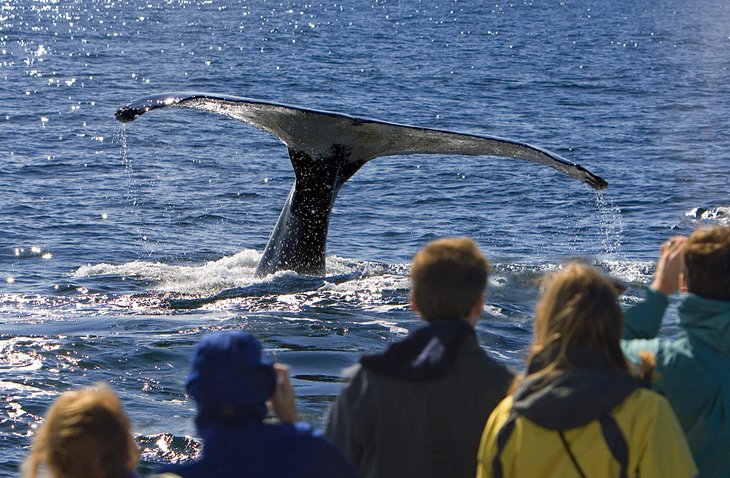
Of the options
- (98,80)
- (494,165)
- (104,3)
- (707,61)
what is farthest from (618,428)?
(104,3)

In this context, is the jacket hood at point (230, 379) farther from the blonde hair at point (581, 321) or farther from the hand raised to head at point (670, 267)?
the hand raised to head at point (670, 267)

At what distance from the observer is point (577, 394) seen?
3.22 meters

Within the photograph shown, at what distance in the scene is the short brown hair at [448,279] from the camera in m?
3.48

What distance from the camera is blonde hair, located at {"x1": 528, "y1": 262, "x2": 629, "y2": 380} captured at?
328cm

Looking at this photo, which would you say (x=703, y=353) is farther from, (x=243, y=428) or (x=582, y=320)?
(x=243, y=428)

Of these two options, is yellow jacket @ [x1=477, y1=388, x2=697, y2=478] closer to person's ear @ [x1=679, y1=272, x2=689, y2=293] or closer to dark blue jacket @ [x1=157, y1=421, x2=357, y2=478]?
dark blue jacket @ [x1=157, y1=421, x2=357, y2=478]

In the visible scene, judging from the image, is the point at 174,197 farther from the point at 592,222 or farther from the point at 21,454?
the point at 21,454

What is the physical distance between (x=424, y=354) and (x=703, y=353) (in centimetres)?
86

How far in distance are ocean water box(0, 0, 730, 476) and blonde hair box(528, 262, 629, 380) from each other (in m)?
3.49

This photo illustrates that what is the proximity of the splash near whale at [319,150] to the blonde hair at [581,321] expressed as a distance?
552 cm

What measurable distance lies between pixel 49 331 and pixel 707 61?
33.7m

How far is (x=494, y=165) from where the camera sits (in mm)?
21922

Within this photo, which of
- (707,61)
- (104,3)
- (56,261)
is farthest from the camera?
(104,3)

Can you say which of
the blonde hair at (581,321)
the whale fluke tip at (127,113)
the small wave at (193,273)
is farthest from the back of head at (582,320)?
the small wave at (193,273)
